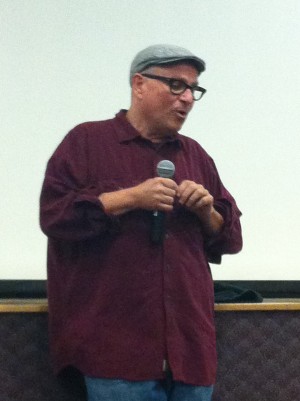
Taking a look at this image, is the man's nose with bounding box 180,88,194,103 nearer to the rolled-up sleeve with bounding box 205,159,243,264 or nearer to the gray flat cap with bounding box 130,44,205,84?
the gray flat cap with bounding box 130,44,205,84

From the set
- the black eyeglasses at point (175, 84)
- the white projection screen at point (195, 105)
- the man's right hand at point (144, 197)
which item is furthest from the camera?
the white projection screen at point (195, 105)

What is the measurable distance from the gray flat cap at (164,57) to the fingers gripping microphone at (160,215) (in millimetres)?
226

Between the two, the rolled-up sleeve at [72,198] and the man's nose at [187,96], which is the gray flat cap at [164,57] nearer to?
the man's nose at [187,96]

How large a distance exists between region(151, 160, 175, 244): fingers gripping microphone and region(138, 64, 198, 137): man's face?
12 cm

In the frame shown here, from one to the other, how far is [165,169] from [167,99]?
0.55ft

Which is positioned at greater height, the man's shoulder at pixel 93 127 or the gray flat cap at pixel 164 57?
the gray flat cap at pixel 164 57

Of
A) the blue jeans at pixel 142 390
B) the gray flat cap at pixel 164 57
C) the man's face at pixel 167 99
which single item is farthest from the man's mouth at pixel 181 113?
the blue jeans at pixel 142 390

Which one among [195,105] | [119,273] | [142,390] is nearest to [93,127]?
[119,273]

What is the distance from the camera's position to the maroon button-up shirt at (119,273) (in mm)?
1293

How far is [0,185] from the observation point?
6.25 ft

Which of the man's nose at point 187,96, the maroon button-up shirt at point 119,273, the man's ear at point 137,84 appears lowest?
the maroon button-up shirt at point 119,273

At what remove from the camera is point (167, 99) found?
4.51 feet

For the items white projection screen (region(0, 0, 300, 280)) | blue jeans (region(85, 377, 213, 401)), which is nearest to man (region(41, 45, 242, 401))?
blue jeans (region(85, 377, 213, 401))

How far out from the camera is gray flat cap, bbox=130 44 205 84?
1.36 metres
